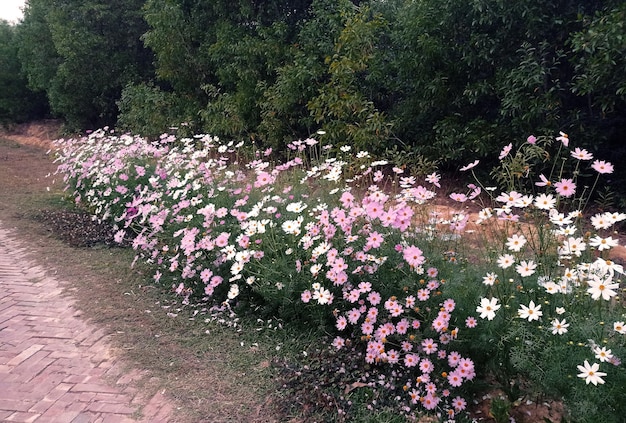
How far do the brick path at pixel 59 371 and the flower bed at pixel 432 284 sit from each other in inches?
31.1

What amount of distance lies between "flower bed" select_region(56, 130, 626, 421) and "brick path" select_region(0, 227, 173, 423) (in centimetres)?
79

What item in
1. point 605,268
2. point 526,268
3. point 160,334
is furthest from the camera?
point 160,334

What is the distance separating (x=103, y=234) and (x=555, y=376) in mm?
5295

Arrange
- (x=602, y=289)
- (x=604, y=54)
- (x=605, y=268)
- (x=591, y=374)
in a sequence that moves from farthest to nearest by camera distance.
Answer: (x=604, y=54), (x=605, y=268), (x=602, y=289), (x=591, y=374)

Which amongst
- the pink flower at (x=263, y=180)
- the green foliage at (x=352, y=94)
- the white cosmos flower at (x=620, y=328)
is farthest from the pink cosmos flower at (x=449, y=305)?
the green foliage at (x=352, y=94)

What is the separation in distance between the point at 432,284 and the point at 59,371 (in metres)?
2.23

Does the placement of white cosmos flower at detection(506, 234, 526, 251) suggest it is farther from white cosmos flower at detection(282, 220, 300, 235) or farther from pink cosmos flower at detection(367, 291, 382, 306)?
white cosmos flower at detection(282, 220, 300, 235)

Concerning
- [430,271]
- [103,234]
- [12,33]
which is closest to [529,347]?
[430,271]

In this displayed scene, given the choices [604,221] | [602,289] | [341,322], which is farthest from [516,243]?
[341,322]

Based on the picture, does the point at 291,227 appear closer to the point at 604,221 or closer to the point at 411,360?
the point at 411,360

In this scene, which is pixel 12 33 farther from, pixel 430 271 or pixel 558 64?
pixel 430 271

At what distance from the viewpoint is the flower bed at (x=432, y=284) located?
7.06 feet

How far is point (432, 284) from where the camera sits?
2.61 meters

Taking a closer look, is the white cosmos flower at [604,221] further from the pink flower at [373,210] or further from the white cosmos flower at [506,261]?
the pink flower at [373,210]
